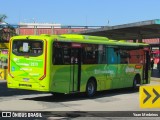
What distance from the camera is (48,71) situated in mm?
16984

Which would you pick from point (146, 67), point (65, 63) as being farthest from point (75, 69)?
point (146, 67)

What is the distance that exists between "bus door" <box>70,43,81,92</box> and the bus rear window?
5.51 ft

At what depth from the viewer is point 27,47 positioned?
1759 centimetres

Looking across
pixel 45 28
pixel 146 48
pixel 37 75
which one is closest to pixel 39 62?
pixel 37 75

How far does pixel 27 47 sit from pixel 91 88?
3752 mm

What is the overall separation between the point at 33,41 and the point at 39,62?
3.03 feet

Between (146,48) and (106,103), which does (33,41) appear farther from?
(146,48)

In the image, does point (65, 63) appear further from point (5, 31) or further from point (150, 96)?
point (5, 31)

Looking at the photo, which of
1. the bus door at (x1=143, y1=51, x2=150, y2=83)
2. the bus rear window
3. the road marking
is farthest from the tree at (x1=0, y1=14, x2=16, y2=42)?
the road marking

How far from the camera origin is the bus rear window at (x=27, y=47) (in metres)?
17.2

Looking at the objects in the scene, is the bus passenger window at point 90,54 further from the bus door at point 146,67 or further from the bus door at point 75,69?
the bus door at point 146,67

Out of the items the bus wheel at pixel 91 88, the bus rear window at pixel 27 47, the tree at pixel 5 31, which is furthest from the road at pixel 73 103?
the tree at pixel 5 31

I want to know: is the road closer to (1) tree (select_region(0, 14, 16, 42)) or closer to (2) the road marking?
(2) the road marking

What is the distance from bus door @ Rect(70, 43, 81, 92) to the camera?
719 inches
